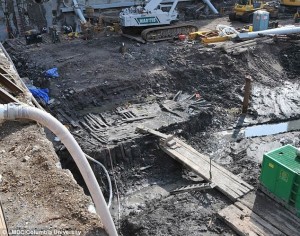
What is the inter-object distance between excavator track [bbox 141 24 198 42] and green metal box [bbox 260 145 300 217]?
11.3 meters

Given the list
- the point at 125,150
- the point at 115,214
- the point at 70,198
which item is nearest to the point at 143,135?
the point at 125,150

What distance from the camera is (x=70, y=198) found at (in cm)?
500

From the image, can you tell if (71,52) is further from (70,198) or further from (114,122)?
(70,198)

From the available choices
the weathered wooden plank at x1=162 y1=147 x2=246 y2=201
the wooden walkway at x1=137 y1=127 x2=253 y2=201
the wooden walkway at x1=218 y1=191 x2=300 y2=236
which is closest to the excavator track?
the wooden walkway at x1=137 y1=127 x2=253 y2=201

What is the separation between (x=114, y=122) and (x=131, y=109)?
1.03 m

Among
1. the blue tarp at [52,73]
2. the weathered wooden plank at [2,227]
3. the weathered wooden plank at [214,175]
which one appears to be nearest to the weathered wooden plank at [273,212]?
the weathered wooden plank at [214,175]

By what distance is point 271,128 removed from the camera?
13945 mm

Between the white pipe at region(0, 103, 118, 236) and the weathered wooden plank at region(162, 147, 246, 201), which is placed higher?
the white pipe at region(0, 103, 118, 236)

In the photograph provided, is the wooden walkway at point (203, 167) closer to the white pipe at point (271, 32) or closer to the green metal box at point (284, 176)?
the green metal box at point (284, 176)

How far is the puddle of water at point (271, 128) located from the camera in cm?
1358

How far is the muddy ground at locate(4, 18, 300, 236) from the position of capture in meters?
9.70

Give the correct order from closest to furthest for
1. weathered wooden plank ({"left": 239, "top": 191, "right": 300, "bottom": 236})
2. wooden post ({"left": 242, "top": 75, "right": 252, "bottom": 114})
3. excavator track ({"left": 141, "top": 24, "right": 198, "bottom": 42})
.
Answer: weathered wooden plank ({"left": 239, "top": 191, "right": 300, "bottom": 236}) < wooden post ({"left": 242, "top": 75, "right": 252, "bottom": 114}) < excavator track ({"left": 141, "top": 24, "right": 198, "bottom": 42})

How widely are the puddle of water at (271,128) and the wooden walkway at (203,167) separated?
10.2 ft

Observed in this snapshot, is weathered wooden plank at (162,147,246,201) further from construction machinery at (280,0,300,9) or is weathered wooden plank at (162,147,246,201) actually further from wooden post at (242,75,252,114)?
construction machinery at (280,0,300,9)
